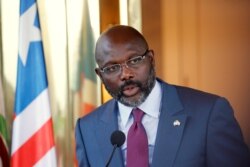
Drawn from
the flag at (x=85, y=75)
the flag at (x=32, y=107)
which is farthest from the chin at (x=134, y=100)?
the flag at (x=85, y=75)

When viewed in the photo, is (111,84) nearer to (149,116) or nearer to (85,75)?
(149,116)

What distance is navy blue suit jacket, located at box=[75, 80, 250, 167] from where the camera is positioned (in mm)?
1431

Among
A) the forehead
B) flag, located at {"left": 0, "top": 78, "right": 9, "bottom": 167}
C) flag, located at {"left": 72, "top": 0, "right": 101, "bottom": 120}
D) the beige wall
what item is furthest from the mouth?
the beige wall

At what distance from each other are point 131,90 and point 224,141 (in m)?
0.38

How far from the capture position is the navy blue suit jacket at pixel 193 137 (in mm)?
1431

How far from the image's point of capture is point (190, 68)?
8.40 ft

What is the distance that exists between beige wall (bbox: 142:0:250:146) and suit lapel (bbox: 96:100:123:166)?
0.95 meters

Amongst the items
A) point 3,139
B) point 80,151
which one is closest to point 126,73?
point 80,151

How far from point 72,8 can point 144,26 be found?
48cm

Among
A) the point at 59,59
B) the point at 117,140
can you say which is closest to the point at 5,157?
the point at 59,59

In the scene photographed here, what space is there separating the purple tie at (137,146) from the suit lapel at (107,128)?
59mm

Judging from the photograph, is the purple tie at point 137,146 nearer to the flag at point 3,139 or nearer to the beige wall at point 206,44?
the flag at point 3,139

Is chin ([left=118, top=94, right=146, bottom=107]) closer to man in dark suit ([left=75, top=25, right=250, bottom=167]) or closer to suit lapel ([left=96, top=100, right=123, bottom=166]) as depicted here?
man in dark suit ([left=75, top=25, right=250, bottom=167])

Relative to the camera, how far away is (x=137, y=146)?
1480 millimetres
